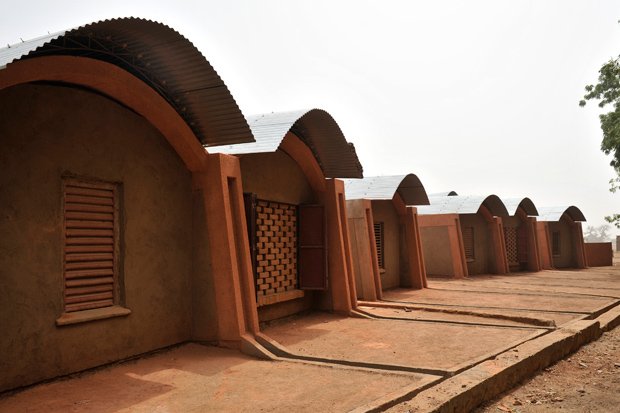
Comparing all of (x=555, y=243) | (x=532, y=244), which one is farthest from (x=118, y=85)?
(x=555, y=243)

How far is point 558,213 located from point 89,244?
2611cm

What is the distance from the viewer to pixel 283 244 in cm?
993

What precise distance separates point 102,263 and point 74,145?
1.48 metres

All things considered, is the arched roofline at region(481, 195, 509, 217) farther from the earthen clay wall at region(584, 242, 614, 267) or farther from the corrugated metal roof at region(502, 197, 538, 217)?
the earthen clay wall at region(584, 242, 614, 267)

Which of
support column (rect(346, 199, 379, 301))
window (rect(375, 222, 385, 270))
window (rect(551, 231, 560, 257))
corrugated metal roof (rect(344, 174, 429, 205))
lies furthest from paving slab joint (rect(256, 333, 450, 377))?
window (rect(551, 231, 560, 257))

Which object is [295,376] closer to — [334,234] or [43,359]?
[43,359]

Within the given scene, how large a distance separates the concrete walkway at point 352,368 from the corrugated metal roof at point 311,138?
2945mm

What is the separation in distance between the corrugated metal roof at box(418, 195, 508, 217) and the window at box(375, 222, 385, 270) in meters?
5.10

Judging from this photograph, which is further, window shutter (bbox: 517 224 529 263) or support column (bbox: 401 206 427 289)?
window shutter (bbox: 517 224 529 263)

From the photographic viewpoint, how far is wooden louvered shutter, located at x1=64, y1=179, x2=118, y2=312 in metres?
5.87

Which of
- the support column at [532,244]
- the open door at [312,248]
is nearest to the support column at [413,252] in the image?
the open door at [312,248]

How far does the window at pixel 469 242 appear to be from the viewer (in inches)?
826

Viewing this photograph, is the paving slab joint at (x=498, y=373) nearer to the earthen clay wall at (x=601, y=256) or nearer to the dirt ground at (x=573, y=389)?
the dirt ground at (x=573, y=389)

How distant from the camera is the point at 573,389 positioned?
5.91 meters
